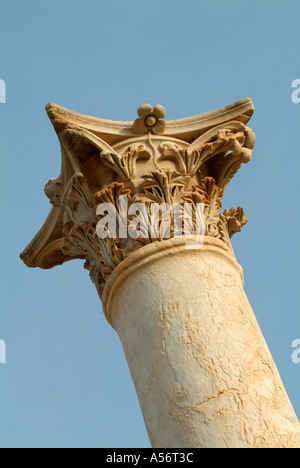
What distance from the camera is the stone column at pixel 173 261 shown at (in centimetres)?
816

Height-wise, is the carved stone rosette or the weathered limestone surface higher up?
the carved stone rosette

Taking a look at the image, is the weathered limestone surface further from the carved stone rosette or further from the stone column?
the carved stone rosette

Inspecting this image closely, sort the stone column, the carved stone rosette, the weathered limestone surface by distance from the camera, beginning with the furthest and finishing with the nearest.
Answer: the carved stone rosette
the stone column
the weathered limestone surface

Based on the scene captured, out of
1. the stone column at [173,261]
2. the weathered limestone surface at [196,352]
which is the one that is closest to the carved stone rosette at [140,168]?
the stone column at [173,261]

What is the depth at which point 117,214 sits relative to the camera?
35.3ft

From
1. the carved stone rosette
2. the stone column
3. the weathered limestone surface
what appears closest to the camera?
the weathered limestone surface

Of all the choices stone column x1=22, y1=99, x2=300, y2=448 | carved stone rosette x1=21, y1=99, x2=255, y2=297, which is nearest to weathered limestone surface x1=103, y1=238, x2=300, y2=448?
stone column x1=22, y1=99, x2=300, y2=448

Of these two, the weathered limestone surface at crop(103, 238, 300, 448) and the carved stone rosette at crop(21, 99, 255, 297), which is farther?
the carved stone rosette at crop(21, 99, 255, 297)

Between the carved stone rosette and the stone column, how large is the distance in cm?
2

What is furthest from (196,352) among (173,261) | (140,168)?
(140,168)

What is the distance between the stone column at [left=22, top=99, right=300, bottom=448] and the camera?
321 inches

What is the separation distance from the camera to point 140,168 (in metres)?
11.3

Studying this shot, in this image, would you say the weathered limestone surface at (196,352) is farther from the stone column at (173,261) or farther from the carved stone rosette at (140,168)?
the carved stone rosette at (140,168)
